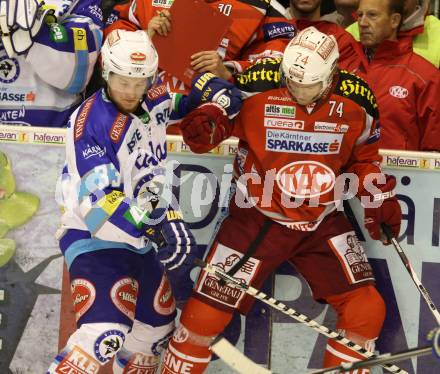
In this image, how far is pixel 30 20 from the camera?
5.17 meters

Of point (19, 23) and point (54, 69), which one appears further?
point (54, 69)

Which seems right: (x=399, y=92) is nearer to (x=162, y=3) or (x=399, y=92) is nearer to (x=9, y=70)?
(x=162, y=3)

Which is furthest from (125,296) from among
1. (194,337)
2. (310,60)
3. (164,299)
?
(310,60)

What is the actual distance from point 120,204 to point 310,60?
0.92m

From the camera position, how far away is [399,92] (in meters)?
5.44

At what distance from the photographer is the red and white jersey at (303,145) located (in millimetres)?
4895

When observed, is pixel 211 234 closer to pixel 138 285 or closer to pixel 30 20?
pixel 138 285

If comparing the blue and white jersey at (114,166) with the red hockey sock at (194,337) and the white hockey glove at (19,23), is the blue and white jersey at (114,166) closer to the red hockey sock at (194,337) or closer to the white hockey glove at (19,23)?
the red hockey sock at (194,337)

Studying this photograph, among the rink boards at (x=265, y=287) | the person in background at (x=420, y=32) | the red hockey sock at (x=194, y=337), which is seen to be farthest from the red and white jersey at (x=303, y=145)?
the person in background at (x=420, y=32)

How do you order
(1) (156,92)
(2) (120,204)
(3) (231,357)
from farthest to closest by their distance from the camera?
1. (1) (156,92)
2. (3) (231,357)
3. (2) (120,204)

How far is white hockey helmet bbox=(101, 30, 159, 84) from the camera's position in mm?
4578

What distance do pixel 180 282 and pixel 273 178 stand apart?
681 mm

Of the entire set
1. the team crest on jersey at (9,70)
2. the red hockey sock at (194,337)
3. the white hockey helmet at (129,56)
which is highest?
the white hockey helmet at (129,56)

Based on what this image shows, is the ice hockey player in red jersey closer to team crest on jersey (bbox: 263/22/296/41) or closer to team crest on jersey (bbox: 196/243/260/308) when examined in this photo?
team crest on jersey (bbox: 196/243/260/308)
